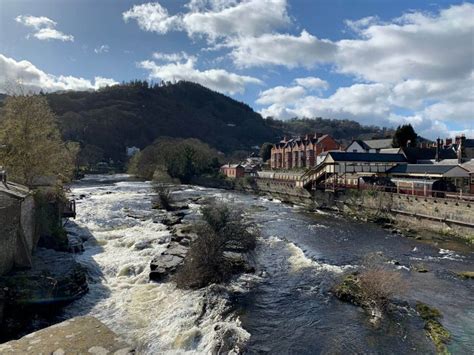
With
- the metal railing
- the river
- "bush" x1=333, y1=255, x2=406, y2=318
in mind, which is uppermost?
the metal railing

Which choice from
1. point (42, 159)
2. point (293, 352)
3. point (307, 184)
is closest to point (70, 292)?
point (293, 352)

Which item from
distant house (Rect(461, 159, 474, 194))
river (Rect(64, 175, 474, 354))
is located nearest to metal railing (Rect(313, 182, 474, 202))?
distant house (Rect(461, 159, 474, 194))

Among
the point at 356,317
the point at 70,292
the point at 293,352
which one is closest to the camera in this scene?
the point at 293,352

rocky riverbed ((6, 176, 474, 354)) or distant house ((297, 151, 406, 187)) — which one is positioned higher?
distant house ((297, 151, 406, 187))

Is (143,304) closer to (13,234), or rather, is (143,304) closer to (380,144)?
(13,234)

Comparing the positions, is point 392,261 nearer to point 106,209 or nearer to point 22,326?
point 22,326

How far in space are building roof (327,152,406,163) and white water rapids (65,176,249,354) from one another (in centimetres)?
2768

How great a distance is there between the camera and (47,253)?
19.5 metres

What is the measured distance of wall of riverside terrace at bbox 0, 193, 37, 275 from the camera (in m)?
14.6

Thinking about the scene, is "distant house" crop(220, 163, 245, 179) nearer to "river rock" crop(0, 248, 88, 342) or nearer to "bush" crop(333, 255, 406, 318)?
"river rock" crop(0, 248, 88, 342)

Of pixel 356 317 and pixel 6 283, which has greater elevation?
pixel 6 283

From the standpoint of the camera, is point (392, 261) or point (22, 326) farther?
point (392, 261)

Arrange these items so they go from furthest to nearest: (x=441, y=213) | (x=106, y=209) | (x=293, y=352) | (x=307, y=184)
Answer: (x=307, y=184) < (x=106, y=209) < (x=441, y=213) < (x=293, y=352)

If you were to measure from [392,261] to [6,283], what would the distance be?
20.8m
